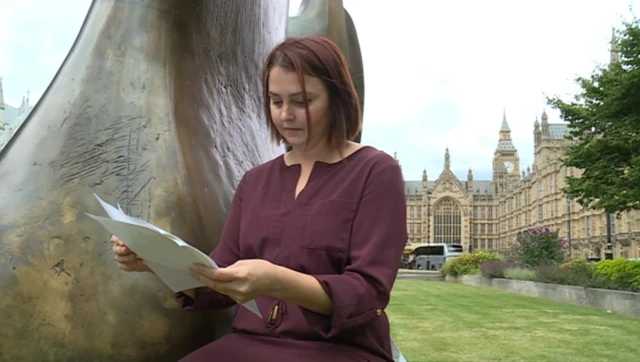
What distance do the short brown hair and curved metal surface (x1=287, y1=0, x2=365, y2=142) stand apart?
57.4 inches

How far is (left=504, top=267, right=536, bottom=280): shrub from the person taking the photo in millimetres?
14164

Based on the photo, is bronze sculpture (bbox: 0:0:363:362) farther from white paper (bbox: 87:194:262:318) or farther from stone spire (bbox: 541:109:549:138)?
stone spire (bbox: 541:109:549:138)

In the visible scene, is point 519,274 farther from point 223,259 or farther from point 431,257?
point 431,257

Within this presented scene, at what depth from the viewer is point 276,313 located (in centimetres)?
107

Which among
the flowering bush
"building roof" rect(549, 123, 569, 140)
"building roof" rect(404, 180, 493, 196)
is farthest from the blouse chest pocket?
"building roof" rect(404, 180, 493, 196)

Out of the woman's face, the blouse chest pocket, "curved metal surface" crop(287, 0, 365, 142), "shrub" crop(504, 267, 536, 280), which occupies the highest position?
"curved metal surface" crop(287, 0, 365, 142)

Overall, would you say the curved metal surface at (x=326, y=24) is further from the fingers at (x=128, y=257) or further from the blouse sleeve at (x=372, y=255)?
the fingers at (x=128, y=257)

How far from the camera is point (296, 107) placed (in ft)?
3.63

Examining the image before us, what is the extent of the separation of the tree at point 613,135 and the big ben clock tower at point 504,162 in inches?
2318

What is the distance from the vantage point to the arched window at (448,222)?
7019 cm

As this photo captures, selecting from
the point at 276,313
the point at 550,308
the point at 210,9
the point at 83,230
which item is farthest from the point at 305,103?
the point at 550,308

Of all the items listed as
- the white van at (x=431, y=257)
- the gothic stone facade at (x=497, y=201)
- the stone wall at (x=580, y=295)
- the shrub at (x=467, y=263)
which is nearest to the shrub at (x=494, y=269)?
the stone wall at (x=580, y=295)

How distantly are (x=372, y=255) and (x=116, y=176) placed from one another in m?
0.58

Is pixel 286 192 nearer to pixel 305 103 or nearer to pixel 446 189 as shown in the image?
pixel 305 103
